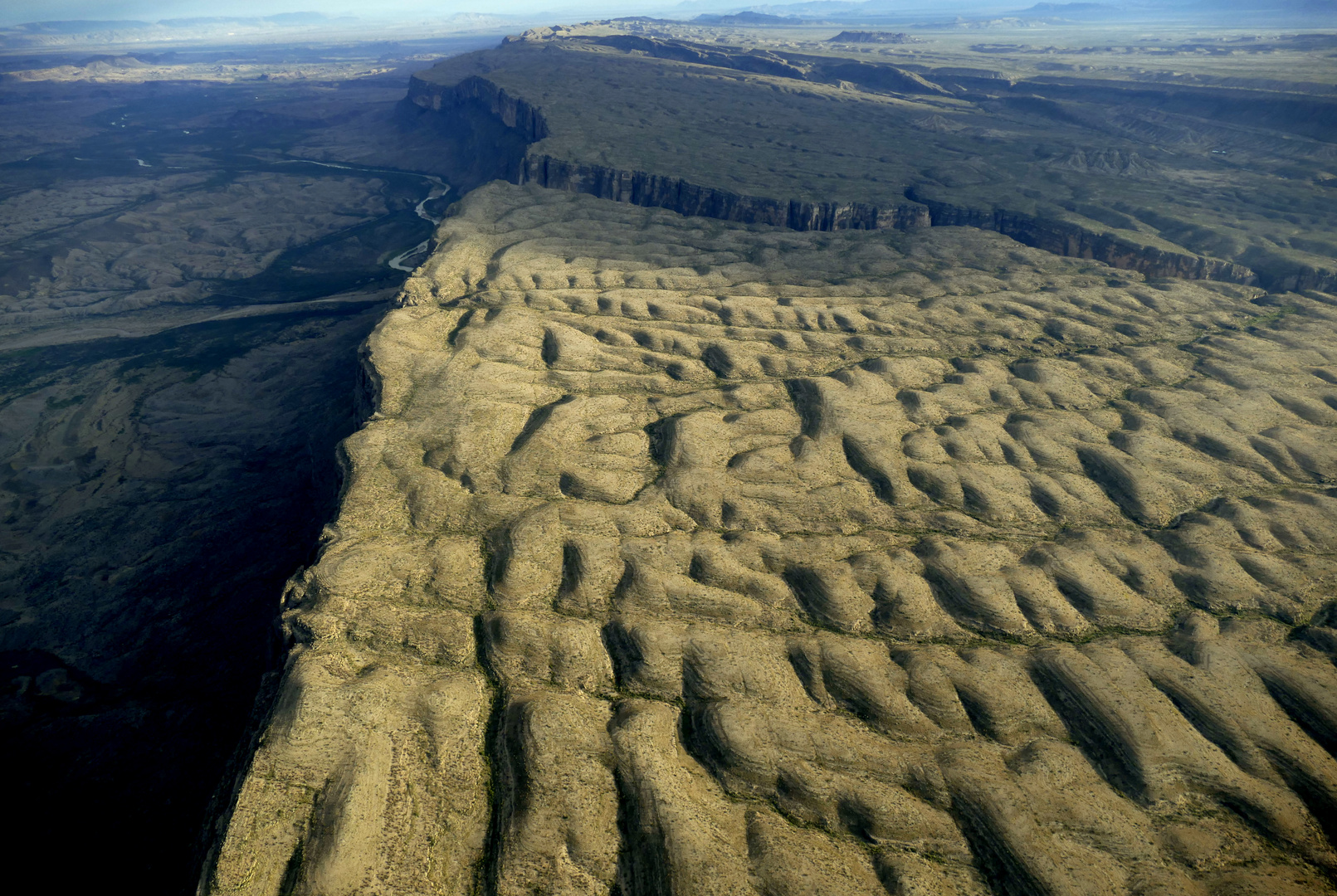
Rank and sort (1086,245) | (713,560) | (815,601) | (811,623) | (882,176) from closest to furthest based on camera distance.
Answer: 1. (811,623)
2. (815,601)
3. (713,560)
4. (1086,245)
5. (882,176)

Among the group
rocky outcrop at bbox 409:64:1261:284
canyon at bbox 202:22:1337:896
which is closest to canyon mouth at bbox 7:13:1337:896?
canyon at bbox 202:22:1337:896

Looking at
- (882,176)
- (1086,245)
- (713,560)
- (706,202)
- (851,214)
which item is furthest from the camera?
(882,176)

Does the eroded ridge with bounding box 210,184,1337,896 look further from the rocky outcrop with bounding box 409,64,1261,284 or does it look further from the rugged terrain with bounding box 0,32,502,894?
the rocky outcrop with bounding box 409,64,1261,284

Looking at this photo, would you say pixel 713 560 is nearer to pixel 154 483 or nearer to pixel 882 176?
pixel 154 483

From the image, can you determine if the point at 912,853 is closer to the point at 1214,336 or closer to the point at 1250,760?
the point at 1250,760

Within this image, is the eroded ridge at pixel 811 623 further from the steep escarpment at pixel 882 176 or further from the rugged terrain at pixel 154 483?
the steep escarpment at pixel 882 176

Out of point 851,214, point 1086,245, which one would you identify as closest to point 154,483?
point 851,214
